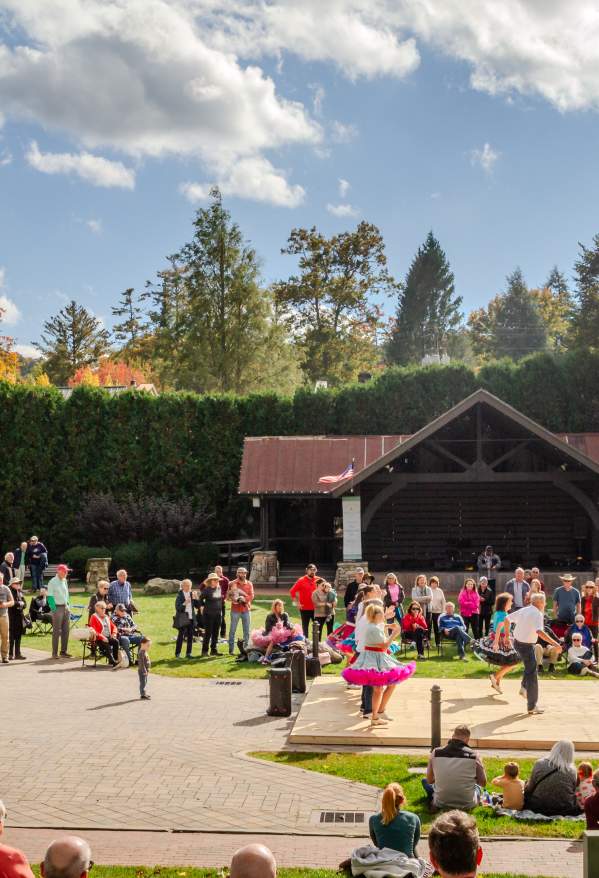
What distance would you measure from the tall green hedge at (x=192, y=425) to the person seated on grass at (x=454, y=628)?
17.2m

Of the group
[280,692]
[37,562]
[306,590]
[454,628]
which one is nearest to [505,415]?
[454,628]

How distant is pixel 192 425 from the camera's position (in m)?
36.1

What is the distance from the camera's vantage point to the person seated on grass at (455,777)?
9.34 m

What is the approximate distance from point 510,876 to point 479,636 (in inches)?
459

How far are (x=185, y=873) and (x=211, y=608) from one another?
10.2 meters

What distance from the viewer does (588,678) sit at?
52.4 ft

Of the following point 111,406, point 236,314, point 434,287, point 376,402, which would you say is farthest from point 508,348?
point 111,406

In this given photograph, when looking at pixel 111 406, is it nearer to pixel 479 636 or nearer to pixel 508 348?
pixel 479 636

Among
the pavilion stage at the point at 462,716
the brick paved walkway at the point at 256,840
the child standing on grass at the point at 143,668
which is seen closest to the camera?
the brick paved walkway at the point at 256,840

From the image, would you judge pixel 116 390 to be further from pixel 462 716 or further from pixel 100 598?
pixel 462 716

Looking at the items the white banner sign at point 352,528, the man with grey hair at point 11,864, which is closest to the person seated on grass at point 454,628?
the white banner sign at point 352,528

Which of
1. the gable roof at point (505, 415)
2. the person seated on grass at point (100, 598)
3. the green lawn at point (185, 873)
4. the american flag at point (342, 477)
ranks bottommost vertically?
the green lawn at point (185, 873)

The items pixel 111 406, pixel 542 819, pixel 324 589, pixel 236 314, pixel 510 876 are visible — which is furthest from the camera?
pixel 236 314

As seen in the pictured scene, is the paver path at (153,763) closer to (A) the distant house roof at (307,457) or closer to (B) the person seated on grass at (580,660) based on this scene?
(B) the person seated on grass at (580,660)
